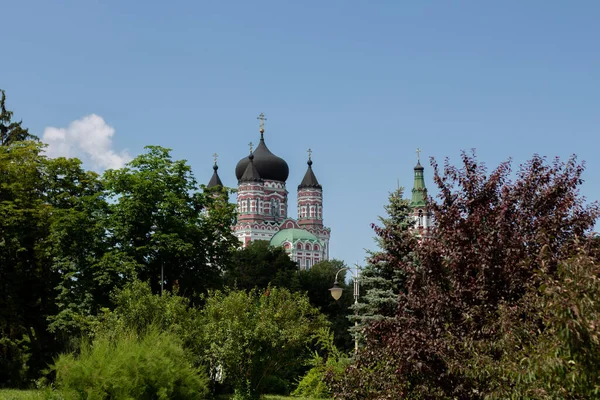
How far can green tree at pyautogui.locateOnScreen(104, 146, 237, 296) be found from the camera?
1286 inches

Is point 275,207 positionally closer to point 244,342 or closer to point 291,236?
point 291,236

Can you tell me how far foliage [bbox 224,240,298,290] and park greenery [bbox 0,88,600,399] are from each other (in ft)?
33.1

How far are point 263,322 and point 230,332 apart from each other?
3.80 ft

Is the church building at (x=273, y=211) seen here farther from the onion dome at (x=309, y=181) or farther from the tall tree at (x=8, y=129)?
the tall tree at (x=8, y=129)

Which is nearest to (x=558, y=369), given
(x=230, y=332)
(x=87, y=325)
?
(x=230, y=332)

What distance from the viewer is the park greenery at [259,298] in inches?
420

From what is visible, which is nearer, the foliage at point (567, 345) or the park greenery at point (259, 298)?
the foliage at point (567, 345)

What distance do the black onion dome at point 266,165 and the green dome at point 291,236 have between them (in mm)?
8473

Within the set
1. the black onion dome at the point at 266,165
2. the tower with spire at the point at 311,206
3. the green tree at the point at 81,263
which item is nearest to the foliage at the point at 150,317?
the green tree at the point at 81,263

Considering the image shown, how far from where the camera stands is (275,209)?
112 meters

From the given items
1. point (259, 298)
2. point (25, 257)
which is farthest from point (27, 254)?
point (259, 298)

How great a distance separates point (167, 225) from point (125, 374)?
17.3 metres

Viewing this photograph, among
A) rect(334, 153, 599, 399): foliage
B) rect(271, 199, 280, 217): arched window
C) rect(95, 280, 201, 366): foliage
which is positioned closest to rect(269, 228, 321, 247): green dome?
rect(271, 199, 280, 217): arched window

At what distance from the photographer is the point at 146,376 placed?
17.1 metres
